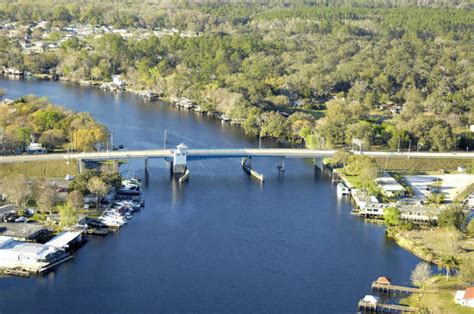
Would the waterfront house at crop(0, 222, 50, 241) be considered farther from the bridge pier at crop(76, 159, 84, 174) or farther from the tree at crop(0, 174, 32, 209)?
the bridge pier at crop(76, 159, 84, 174)

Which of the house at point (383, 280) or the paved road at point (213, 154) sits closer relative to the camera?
the house at point (383, 280)

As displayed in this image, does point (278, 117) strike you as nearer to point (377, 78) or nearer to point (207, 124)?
point (207, 124)

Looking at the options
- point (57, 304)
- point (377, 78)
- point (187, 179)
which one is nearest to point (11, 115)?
point (187, 179)

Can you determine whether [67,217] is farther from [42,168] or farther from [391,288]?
[391,288]

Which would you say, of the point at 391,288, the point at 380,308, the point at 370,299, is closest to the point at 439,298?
the point at 391,288

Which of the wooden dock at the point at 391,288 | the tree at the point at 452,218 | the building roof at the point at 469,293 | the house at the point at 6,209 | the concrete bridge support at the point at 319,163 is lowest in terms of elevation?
the wooden dock at the point at 391,288

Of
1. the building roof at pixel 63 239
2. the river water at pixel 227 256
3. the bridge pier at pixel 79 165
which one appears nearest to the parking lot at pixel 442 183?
the river water at pixel 227 256

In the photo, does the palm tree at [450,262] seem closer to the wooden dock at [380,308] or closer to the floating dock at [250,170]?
the wooden dock at [380,308]
